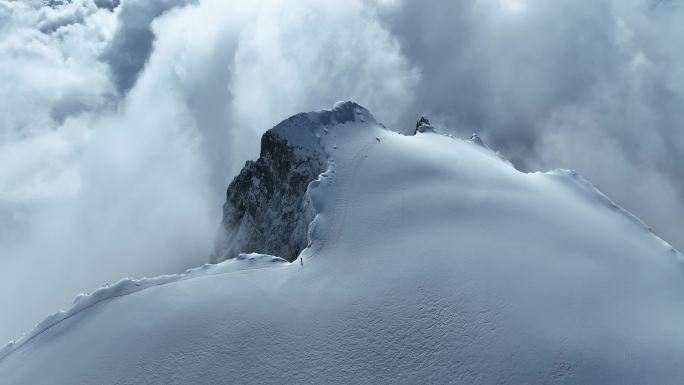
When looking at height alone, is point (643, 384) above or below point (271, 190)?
below

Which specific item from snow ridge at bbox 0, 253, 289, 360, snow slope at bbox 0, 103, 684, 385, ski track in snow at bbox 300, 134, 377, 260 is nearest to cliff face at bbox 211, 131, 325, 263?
ski track in snow at bbox 300, 134, 377, 260

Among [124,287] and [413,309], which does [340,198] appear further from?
[124,287]

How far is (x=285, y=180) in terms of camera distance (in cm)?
3616

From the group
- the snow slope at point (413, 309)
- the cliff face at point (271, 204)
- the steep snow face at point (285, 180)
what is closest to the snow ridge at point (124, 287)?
the snow slope at point (413, 309)

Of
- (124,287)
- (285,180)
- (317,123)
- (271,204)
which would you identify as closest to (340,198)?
(317,123)

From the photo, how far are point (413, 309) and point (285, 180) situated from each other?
18.8 meters

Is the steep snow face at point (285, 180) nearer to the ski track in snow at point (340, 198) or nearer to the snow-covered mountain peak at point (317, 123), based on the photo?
the snow-covered mountain peak at point (317, 123)

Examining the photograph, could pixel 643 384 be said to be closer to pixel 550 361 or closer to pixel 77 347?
pixel 550 361

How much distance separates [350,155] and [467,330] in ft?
51.8

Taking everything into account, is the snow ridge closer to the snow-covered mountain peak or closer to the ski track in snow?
the ski track in snow

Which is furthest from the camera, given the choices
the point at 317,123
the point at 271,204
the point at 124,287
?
the point at 271,204

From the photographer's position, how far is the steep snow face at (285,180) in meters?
33.1

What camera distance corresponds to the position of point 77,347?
20.2 m

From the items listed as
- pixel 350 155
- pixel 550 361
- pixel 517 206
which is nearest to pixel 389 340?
pixel 550 361
